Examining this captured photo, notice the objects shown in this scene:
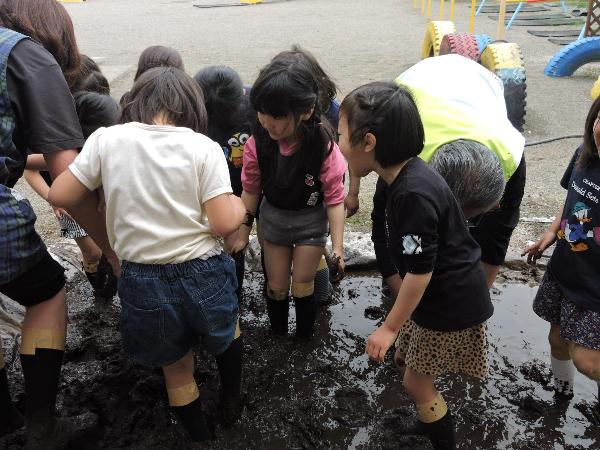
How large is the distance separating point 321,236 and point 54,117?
45.9 inches

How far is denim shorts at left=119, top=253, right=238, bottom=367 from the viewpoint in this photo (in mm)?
1760

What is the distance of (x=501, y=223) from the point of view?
2.51 metres

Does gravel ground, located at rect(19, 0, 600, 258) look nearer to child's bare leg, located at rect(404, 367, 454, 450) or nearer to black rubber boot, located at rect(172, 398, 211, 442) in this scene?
child's bare leg, located at rect(404, 367, 454, 450)

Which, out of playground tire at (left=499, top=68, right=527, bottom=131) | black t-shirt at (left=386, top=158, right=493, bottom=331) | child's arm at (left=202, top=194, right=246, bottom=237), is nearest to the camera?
black t-shirt at (left=386, top=158, right=493, bottom=331)

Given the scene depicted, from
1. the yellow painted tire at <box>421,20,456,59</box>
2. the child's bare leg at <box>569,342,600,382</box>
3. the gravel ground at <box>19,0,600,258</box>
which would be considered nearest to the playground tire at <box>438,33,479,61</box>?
the yellow painted tire at <box>421,20,456,59</box>

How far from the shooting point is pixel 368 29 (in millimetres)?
11984

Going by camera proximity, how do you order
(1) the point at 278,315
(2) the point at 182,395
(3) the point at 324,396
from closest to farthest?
(2) the point at 182,395
(3) the point at 324,396
(1) the point at 278,315

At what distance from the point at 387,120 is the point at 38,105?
104cm

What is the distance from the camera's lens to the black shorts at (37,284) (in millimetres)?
1846

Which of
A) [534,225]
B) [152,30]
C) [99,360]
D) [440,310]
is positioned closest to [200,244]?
[440,310]

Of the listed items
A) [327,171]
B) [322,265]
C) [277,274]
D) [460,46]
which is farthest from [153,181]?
[460,46]

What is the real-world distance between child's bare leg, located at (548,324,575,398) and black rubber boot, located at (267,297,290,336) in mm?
1138

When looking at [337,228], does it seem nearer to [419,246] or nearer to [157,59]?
[419,246]

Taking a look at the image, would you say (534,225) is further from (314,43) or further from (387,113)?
(314,43)
